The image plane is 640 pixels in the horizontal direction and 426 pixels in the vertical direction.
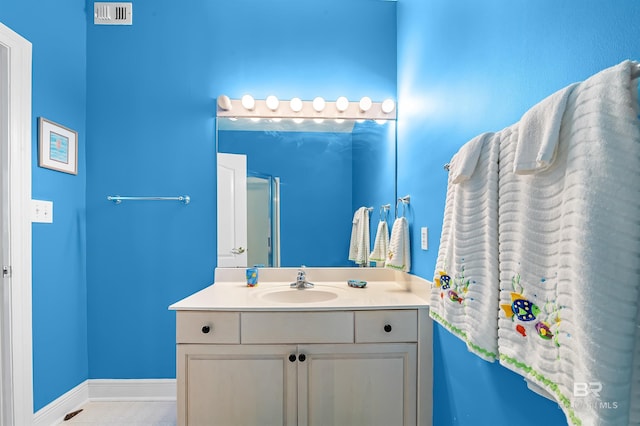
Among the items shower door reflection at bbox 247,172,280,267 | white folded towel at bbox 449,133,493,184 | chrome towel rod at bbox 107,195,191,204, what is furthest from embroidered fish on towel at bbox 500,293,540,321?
chrome towel rod at bbox 107,195,191,204

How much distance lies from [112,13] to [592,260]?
2.57 metres

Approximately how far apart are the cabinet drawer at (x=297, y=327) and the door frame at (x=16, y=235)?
3.61ft

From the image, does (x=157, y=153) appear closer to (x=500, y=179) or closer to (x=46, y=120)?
(x=46, y=120)

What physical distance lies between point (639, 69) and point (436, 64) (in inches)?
41.0

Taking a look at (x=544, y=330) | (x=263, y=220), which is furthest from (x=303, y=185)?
(x=544, y=330)

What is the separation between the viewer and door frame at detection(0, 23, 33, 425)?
4.96ft

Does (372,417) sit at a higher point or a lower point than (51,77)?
lower

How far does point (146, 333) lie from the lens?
1992mm

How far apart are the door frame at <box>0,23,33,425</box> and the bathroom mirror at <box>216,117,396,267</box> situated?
0.91 meters

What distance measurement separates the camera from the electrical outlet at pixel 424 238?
5.18 ft

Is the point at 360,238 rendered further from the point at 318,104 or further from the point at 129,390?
the point at 129,390

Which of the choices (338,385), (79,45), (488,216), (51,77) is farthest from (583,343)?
(79,45)

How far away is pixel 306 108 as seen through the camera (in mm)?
1997

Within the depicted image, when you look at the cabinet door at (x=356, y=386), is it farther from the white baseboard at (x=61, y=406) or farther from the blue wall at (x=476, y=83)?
the white baseboard at (x=61, y=406)
